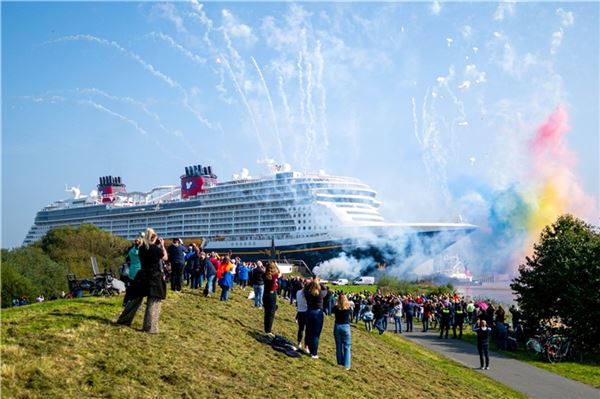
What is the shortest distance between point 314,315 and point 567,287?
15534 mm

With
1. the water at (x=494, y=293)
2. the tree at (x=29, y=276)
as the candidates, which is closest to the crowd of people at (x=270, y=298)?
the tree at (x=29, y=276)

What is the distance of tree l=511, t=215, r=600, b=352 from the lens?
22.8 m

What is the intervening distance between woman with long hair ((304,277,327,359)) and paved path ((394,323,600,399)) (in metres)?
6.17

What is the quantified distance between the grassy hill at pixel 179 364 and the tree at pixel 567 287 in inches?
350

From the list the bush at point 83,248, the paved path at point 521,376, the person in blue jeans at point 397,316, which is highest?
the bush at point 83,248

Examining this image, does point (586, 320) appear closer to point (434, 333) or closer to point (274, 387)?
point (434, 333)

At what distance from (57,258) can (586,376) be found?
62586 mm

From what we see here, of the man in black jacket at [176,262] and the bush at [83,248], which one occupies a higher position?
the bush at [83,248]

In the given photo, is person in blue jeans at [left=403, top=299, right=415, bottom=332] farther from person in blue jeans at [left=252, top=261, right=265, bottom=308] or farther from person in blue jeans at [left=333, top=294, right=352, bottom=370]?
person in blue jeans at [left=333, top=294, right=352, bottom=370]

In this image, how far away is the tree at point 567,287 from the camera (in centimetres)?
2275

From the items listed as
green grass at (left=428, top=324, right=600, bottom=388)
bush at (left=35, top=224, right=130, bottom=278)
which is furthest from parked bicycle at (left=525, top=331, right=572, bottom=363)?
bush at (left=35, top=224, right=130, bottom=278)

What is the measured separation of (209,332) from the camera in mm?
A: 12406

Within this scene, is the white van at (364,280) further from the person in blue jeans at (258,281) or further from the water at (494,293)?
the person in blue jeans at (258,281)

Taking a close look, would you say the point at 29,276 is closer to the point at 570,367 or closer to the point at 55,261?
the point at 55,261
